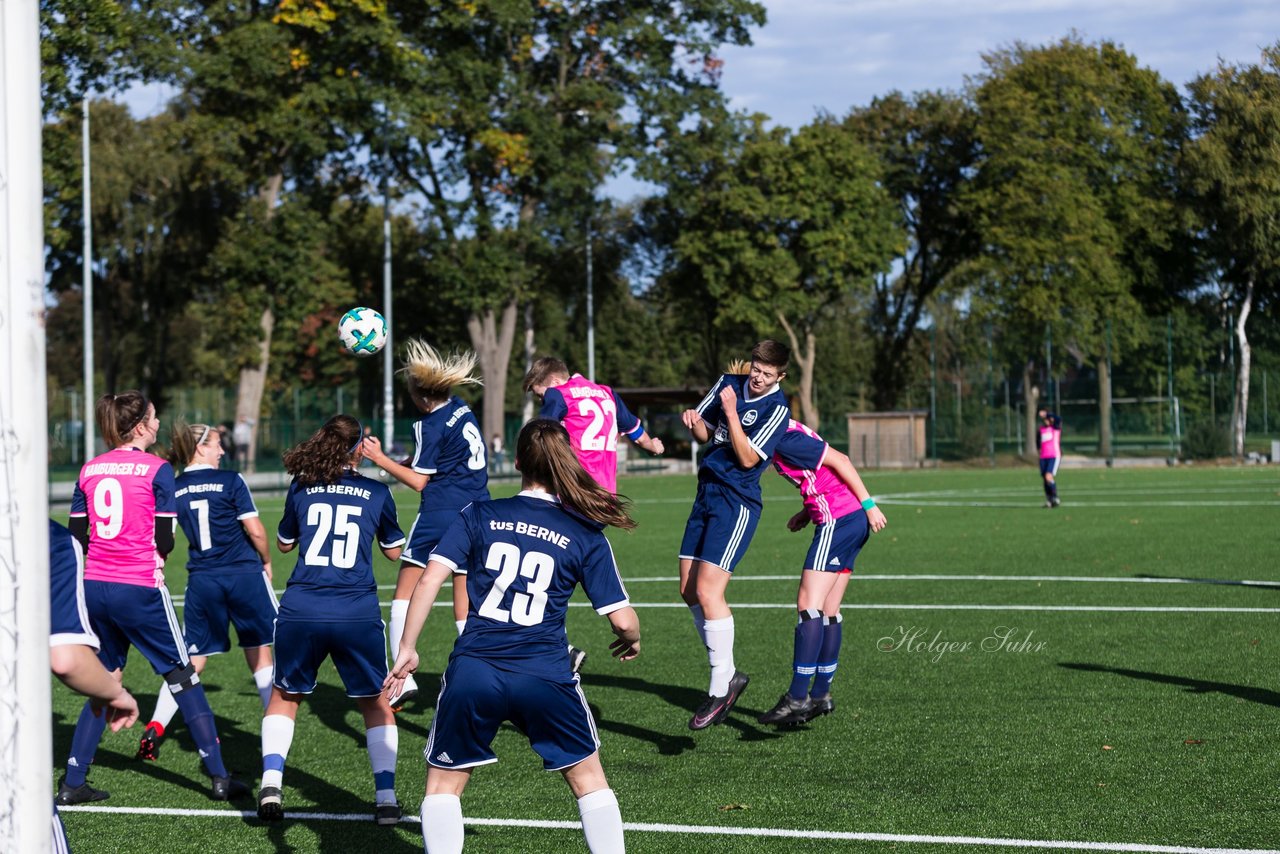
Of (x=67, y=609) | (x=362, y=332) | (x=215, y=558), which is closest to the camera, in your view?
(x=67, y=609)

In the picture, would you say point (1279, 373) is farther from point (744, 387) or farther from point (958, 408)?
point (744, 387)

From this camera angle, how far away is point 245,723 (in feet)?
29.2

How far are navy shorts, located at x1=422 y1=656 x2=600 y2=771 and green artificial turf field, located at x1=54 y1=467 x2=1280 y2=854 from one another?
1342mm

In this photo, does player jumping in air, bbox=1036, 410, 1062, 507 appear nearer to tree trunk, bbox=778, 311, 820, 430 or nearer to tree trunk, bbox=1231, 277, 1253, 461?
tree trunk, bbox=1231, 277, 1253, 461

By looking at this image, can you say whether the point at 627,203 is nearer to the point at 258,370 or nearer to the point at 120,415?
the point at 258,370

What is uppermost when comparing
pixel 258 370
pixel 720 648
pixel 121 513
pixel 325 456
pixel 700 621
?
pixel 258 370

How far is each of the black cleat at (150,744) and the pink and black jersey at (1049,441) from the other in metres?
20.3

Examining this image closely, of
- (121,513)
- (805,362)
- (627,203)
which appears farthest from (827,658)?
(627,203)

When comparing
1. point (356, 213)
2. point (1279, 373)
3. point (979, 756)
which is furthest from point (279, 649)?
point (1279, 373)

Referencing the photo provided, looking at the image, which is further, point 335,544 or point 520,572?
point 335,544

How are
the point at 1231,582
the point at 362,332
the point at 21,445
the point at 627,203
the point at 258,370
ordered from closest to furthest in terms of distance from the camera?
the point at 21,445, the point at 362,332, the point at 1231,582, the point at 258,370, the point at 627,203

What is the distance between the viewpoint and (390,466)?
748 centimetres

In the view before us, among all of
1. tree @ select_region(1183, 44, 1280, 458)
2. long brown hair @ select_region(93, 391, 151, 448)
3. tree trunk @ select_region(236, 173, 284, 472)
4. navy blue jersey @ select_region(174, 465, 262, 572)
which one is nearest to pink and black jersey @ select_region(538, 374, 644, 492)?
navy blue jersey @ select_region(174, 465, 262, 572)

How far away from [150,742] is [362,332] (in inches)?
125
